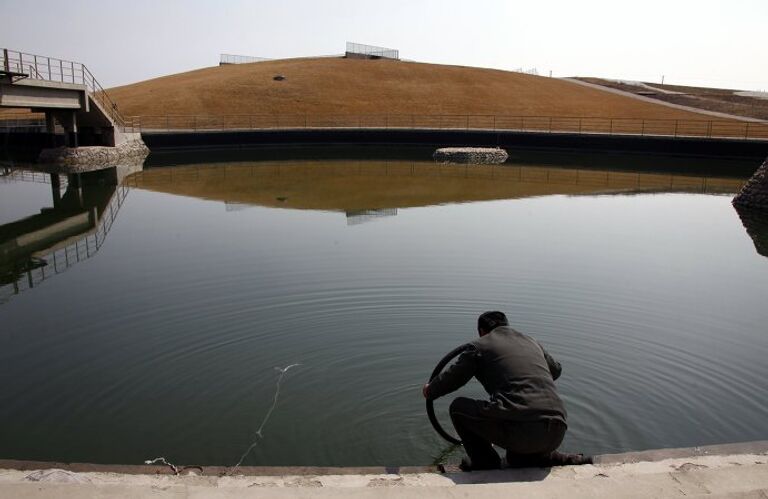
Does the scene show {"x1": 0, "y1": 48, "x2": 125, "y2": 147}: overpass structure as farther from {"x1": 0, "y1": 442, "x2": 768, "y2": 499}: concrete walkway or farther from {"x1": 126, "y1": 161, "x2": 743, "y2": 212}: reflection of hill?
{"x1": 0, "y1": 442, "x2": 768, "y2": 499}: concrete walkway

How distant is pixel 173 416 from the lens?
6.94 metres

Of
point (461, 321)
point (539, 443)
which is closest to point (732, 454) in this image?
point (539, 443)

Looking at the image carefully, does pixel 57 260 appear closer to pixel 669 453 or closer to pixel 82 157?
pixel 669 453

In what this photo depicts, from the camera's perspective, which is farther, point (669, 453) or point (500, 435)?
point (669, 453)

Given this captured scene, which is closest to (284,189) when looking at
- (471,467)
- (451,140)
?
(451,140)

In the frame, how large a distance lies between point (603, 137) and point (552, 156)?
3.73 meters

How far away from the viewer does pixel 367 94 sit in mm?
63469

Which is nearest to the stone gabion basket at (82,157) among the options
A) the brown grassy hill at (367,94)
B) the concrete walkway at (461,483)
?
the brown grassy hill at (367,94)

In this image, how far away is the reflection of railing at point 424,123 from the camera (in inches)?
2002

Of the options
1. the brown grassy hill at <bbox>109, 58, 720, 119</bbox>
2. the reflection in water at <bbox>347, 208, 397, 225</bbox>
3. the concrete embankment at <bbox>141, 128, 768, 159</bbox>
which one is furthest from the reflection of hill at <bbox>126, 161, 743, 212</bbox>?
the brown grassy hill at <bbox>109, 58, 720, 119</bbox>

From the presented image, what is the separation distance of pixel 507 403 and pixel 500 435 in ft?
0.83

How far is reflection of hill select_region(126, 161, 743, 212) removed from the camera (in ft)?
77.6

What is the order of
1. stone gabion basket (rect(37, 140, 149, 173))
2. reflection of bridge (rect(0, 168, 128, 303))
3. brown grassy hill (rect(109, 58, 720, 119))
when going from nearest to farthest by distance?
reflection of bridge (rect(0, 168, 128, 303)) < stone gabion basket (rect(37, 140, 149, 173)) < brown grassy hill (rect(109, 58, 720, 119))

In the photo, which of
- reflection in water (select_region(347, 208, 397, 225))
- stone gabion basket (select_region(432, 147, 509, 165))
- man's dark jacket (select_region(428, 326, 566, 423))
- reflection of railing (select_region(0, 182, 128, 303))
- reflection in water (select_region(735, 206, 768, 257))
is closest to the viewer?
man's dark jacket (select_region(428, 326, 566, 423))
